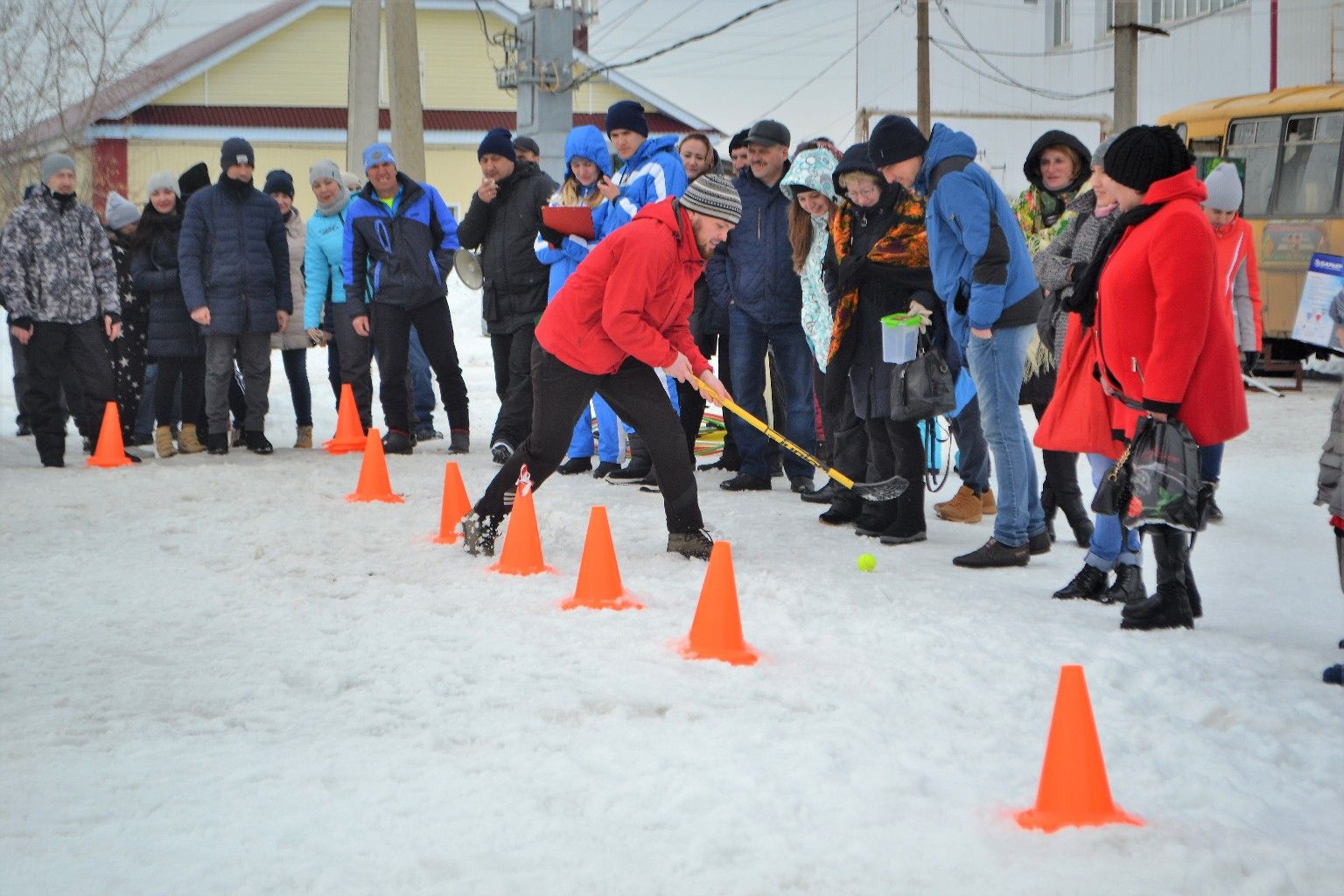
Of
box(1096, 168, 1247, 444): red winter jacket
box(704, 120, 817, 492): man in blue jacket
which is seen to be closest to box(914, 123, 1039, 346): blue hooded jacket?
box(1096, 168, 1247, 444): red winter jacket

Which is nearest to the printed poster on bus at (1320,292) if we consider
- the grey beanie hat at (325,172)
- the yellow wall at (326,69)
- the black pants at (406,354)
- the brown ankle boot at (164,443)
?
the black pants at (406,354)

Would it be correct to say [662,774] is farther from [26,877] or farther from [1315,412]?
[1315,412]

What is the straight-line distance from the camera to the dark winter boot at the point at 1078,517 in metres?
Result: 7.14

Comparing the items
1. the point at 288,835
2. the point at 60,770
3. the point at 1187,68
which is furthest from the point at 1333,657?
the point at 1187,68

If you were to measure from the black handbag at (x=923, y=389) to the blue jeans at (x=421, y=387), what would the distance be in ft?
19.5

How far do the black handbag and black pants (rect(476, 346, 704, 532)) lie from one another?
1113 mm

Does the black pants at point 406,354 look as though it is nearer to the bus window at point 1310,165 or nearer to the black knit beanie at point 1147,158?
the black knit beanie at point 1147,158

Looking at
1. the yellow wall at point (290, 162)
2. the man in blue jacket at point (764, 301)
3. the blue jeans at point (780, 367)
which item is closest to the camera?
the man in blue jacket at point (764, 301)

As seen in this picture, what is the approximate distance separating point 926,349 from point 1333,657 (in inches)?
104

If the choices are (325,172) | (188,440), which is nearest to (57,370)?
(188,440)

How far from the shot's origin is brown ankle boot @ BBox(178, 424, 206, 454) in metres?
10.9

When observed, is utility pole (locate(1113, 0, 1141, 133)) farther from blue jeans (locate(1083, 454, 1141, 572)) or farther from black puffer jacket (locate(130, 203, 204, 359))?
blue jeans (locate(1083, 454, 1141, 572))

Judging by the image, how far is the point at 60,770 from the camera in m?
3.81

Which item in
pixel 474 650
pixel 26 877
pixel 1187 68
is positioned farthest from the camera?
pixel 1187 68
